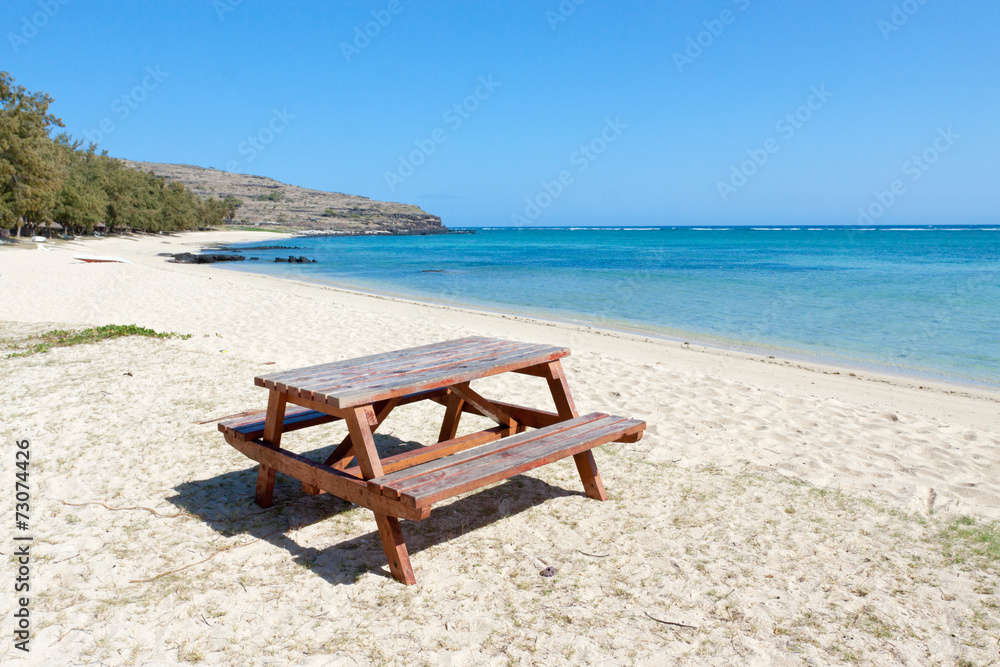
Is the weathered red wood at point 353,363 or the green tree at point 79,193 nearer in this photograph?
the weathered red wood at point 353,363

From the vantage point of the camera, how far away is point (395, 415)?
607 cm

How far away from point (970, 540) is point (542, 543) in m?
2.40

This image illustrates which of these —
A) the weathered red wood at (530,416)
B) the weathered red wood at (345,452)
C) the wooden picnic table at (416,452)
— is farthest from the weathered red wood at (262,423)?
the weathered red wood at (530,416)

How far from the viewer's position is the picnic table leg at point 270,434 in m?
3.67

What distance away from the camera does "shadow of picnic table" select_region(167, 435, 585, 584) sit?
3357mm

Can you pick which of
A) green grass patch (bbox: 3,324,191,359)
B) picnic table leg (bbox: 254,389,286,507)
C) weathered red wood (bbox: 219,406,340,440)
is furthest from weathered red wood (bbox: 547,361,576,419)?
green grass patch (bbox: 3,324,191,359)

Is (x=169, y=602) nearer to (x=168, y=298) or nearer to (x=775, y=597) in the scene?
(x=775, y=597)

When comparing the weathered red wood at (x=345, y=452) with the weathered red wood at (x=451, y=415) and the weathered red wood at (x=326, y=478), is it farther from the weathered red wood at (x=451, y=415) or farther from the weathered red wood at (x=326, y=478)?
the weathered red wood at (x=451, y=415)

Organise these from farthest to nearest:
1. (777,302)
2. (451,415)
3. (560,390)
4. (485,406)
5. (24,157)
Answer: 1. (24,157)
2. (777,302)
3. (451,415)
4. (485,406)
5. (560,390)

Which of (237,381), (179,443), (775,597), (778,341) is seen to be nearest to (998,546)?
(775,597)

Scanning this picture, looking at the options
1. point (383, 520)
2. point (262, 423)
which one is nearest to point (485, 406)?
point (262, 423)

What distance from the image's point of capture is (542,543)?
141 inches

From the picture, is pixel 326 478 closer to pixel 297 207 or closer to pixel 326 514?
pixel 326 514

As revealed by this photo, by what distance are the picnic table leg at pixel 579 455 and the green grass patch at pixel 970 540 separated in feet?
6.28
